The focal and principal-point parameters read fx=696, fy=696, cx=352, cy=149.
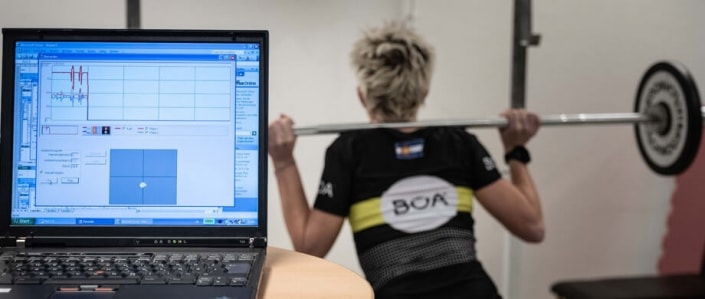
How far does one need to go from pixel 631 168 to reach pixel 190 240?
6.20ft

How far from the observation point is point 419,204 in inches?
57.9

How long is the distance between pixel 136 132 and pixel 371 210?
69 cm

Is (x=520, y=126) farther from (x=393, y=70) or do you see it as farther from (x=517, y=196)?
(x=393, y=70)

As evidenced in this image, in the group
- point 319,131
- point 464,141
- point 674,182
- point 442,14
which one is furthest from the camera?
point 674,182

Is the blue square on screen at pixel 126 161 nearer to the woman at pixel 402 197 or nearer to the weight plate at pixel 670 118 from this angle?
the woman at pixel 402 197

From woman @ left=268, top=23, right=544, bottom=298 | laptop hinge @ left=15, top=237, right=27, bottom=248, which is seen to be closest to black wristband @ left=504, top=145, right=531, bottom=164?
woman @ left=268, top=23, right=544, bottom=298

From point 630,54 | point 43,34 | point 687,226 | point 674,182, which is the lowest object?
point 687,226

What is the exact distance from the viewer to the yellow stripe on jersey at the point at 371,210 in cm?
148

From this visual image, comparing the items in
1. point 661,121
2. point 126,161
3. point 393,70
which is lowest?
point 126,161

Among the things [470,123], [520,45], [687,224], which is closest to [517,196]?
[470,123]

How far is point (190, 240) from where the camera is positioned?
0.88 meters

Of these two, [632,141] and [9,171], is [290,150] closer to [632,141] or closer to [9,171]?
[9,171]

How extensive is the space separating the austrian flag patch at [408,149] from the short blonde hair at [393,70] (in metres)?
0.16

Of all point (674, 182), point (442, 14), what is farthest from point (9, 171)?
point (674, 182)
